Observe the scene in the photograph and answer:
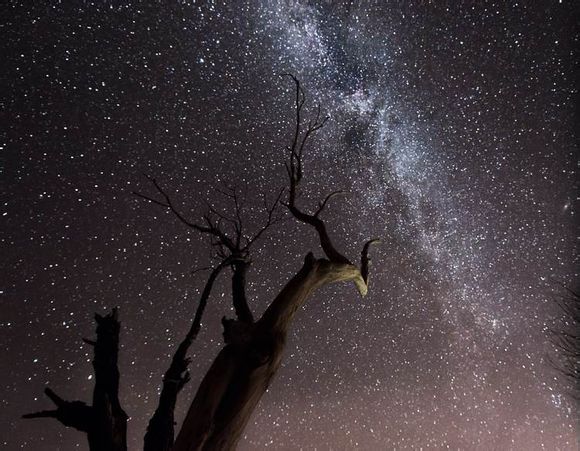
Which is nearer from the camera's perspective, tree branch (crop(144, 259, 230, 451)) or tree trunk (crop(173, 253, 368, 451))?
tree trunk (crop(173, 253, 368, 451))

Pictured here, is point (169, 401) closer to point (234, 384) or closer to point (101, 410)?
point (101, 410)

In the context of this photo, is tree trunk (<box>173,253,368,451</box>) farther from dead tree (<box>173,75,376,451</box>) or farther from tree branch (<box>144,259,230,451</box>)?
tree branch (<box>144,259,230,451</box>)

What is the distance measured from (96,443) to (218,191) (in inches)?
172

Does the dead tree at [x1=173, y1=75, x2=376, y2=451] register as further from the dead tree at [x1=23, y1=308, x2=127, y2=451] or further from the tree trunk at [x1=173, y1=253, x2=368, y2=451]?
the dead tree at [x1=23, y1=308, x2=127, y2=451]

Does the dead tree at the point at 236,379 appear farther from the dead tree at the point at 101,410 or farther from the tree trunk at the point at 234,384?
the dead tree at the point at 101,410

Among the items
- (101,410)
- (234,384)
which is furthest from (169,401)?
(234,384)

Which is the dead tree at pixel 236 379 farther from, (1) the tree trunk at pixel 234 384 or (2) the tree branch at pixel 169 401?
(2) the tree branch at pixel 169 401

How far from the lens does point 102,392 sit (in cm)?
328

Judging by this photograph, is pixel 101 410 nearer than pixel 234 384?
No

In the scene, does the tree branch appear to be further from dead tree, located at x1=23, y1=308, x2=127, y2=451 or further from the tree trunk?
the tree trunk

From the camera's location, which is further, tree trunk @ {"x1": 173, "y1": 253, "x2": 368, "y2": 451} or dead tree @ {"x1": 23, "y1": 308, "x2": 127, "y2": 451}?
dead tree @ {"x1": 23, "y1": 308, "x2": 127, "y2": 451}

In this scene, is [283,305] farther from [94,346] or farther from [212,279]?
[94,346]

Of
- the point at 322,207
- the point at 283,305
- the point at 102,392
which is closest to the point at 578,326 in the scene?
the point at 322,207

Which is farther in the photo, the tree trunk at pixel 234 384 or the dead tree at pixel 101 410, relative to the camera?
the dead tree at pixel 101 410
